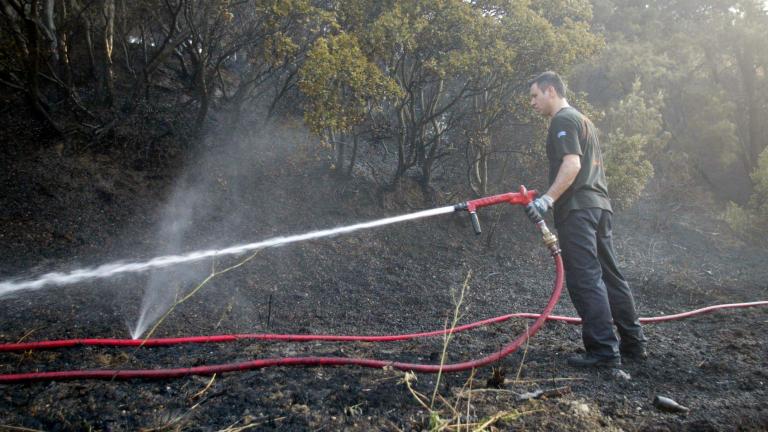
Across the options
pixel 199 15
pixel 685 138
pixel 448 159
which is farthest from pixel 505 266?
pixel 685 138

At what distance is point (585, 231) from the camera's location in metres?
3.19

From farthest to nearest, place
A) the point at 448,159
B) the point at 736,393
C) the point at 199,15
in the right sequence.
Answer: the point at 448,159 < the point at 199,15 < the point at 736,393

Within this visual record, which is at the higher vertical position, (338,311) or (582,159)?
(582,159)

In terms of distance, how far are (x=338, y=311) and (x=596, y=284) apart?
7.61ft

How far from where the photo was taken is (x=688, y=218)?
9781mm

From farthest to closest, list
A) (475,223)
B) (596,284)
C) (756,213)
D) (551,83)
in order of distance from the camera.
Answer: (756,213) → (475,223) → (551,83) → (596,284)

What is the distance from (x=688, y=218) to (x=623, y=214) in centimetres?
140

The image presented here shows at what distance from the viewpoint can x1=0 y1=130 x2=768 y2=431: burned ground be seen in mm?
2379

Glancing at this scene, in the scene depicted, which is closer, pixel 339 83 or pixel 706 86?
pixel 339 83

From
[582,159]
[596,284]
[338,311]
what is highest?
[582,159]

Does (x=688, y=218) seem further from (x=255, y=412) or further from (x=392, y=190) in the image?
(x=255, y=412)

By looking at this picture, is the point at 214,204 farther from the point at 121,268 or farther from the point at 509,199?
the point at 509,199

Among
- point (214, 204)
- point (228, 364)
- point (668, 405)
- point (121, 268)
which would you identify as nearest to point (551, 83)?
point (668, 405)

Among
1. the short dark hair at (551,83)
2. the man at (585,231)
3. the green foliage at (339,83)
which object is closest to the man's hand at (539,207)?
the man at (585,231)
